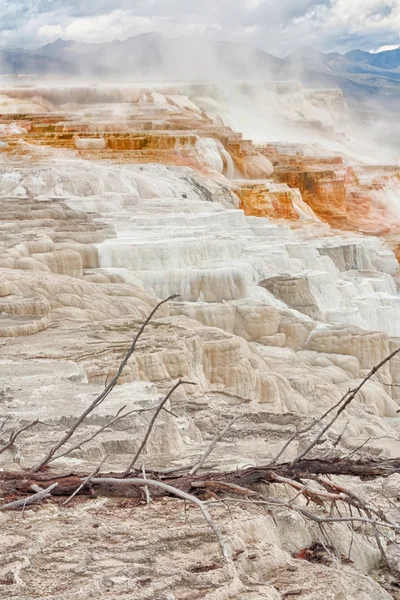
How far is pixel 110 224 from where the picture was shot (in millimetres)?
16109

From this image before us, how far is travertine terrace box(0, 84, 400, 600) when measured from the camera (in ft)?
10.7

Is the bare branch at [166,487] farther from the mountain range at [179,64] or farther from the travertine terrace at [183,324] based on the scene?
the mountain range at [179,64]

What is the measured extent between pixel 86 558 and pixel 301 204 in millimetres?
22453

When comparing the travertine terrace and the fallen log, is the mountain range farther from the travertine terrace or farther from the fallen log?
the fallen log

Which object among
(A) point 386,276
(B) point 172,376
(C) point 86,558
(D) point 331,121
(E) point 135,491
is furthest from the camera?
(D) point 331,121

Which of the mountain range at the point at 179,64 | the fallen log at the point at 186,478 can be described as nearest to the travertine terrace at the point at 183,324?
the fallen log at the point at 186,478

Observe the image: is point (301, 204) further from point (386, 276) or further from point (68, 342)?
point (68, 342)

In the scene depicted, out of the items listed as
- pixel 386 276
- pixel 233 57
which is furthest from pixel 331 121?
pixel 386 276

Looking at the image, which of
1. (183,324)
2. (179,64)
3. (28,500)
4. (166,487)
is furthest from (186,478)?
(179,64)

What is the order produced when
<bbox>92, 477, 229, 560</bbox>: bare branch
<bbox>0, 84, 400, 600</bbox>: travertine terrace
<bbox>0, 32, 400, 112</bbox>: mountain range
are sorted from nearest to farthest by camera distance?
1. <bbox>92, 477, 229, 560</bbox>: bare branch
2. <bbox>0, 84, 400, 600</bbox>: travertine terrace
3. <bbox>0, 32, 400, 112</bbox>: mountain range

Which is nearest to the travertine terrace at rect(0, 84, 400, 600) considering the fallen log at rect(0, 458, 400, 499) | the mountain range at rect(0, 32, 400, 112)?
the fallen log at rect(0, 458, 400, 499)

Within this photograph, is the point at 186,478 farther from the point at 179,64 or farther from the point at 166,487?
the point at 179,64

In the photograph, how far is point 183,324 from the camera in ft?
34.8

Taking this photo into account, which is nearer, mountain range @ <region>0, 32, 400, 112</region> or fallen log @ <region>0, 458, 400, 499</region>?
fallen log @ <region>0, 458, 400, 499</region>
